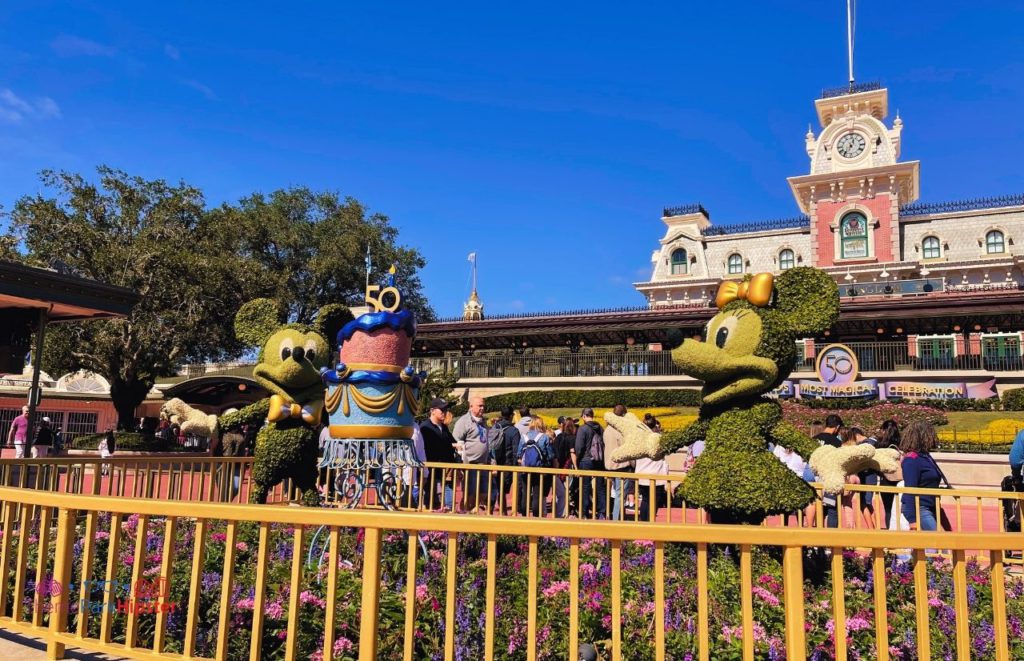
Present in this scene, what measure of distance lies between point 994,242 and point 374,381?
40032 millimetres

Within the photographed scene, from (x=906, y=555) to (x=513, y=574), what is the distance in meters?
3.43

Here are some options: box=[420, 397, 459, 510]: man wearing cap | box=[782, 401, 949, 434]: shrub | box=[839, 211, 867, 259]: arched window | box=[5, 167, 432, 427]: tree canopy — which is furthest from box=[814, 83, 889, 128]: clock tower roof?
box=[420, 397, 459, 510]: man wearing cap

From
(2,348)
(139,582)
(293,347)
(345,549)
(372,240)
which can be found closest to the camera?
(139,582)

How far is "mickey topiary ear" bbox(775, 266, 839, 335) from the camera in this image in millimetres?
5648

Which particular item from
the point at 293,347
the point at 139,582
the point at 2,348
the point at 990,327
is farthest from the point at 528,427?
the point at 990,327

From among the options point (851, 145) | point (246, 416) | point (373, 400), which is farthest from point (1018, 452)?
point (851, 145)

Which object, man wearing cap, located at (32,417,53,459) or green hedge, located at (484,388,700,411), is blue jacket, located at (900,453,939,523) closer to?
man wearing cap, located at (32,417,53,459)

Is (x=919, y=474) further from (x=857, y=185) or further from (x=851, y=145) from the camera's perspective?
(x=851, y=145)

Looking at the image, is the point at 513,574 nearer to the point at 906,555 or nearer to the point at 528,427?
the point at 906,555

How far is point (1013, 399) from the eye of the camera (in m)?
20.5

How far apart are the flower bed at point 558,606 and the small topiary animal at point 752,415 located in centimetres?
49

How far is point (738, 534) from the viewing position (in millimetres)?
2443

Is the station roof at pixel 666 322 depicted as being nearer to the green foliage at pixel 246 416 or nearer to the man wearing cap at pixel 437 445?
the man wearing cap at pixel 437 445

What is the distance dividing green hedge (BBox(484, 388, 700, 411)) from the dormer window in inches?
806
